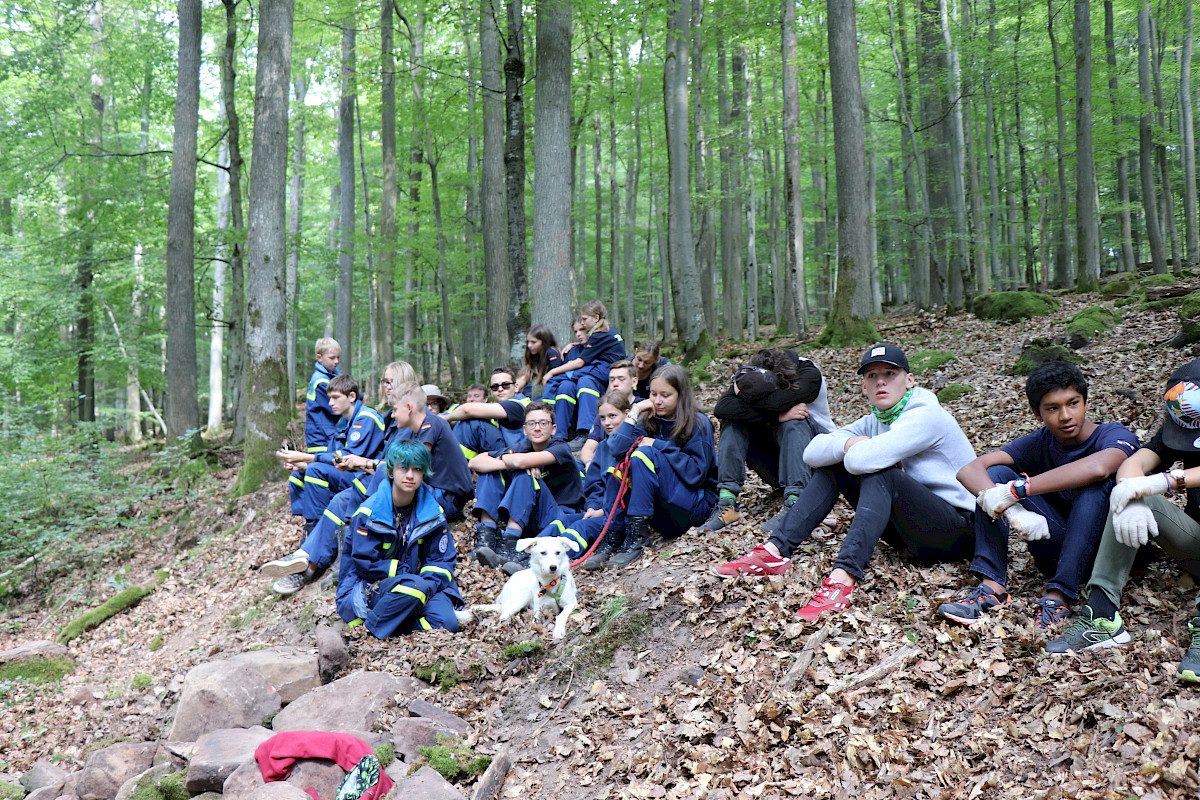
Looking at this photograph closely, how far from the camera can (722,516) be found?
515 cm

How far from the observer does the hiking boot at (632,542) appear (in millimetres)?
5145

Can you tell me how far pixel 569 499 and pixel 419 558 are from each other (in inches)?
61.5

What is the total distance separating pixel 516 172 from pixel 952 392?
18.4 feet

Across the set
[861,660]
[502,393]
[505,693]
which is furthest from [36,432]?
[861,660]

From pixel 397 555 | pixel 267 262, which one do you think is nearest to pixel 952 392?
pixel 397 555

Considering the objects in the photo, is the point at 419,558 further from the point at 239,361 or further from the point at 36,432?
the point at 239,361

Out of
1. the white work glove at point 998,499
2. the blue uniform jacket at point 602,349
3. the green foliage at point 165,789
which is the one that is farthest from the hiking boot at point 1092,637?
the blue uniform jacket at point 602,349

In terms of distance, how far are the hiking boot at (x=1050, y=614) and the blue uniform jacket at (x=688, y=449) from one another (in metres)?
2.44

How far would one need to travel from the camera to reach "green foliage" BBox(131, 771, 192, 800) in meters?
3.63

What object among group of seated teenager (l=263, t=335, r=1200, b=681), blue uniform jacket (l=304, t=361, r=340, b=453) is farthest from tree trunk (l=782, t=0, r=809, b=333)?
blue uniform jacket (l=304, t=361, r=340, b=453)

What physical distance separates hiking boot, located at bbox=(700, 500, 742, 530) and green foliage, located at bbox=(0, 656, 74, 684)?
18.5 ft

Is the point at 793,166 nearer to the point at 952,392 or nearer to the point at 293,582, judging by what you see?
the point at 952,392

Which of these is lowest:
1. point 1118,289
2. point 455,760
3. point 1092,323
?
point 455,760

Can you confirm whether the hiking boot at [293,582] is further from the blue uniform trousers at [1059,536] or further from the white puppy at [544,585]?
the blue uniform trousers at [1059,536]
